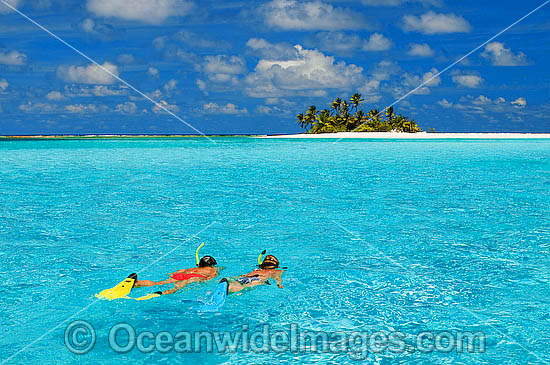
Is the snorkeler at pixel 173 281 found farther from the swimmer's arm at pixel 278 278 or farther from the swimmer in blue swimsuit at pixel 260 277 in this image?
the swimmer's arm at pixel 278 278

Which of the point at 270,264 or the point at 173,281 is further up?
the point at 270,264

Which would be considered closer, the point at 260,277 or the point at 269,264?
the point at 260,277

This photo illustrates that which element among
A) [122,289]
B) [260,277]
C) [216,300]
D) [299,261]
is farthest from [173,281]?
[299,261]

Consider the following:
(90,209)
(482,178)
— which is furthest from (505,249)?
(482,178)

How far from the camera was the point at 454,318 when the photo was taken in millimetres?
6469

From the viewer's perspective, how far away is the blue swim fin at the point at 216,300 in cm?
672

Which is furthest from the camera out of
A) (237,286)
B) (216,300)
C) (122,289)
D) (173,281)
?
(173,281)

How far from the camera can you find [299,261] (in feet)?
Result: 29.9

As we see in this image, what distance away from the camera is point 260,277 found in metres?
7.73

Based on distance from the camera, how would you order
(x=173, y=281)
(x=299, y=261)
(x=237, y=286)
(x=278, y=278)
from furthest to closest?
(x=299, y=261)
(x=278, y=278)
(x=173, y=281)
(x=237, y=286)

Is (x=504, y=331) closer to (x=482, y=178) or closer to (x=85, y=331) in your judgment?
(x=85, y=331)

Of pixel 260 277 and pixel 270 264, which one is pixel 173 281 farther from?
pixel 270 264

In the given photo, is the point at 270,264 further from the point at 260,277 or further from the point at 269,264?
the point at 260,277

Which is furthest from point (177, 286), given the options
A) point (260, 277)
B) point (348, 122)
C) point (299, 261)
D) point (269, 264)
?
point (348, 122)
